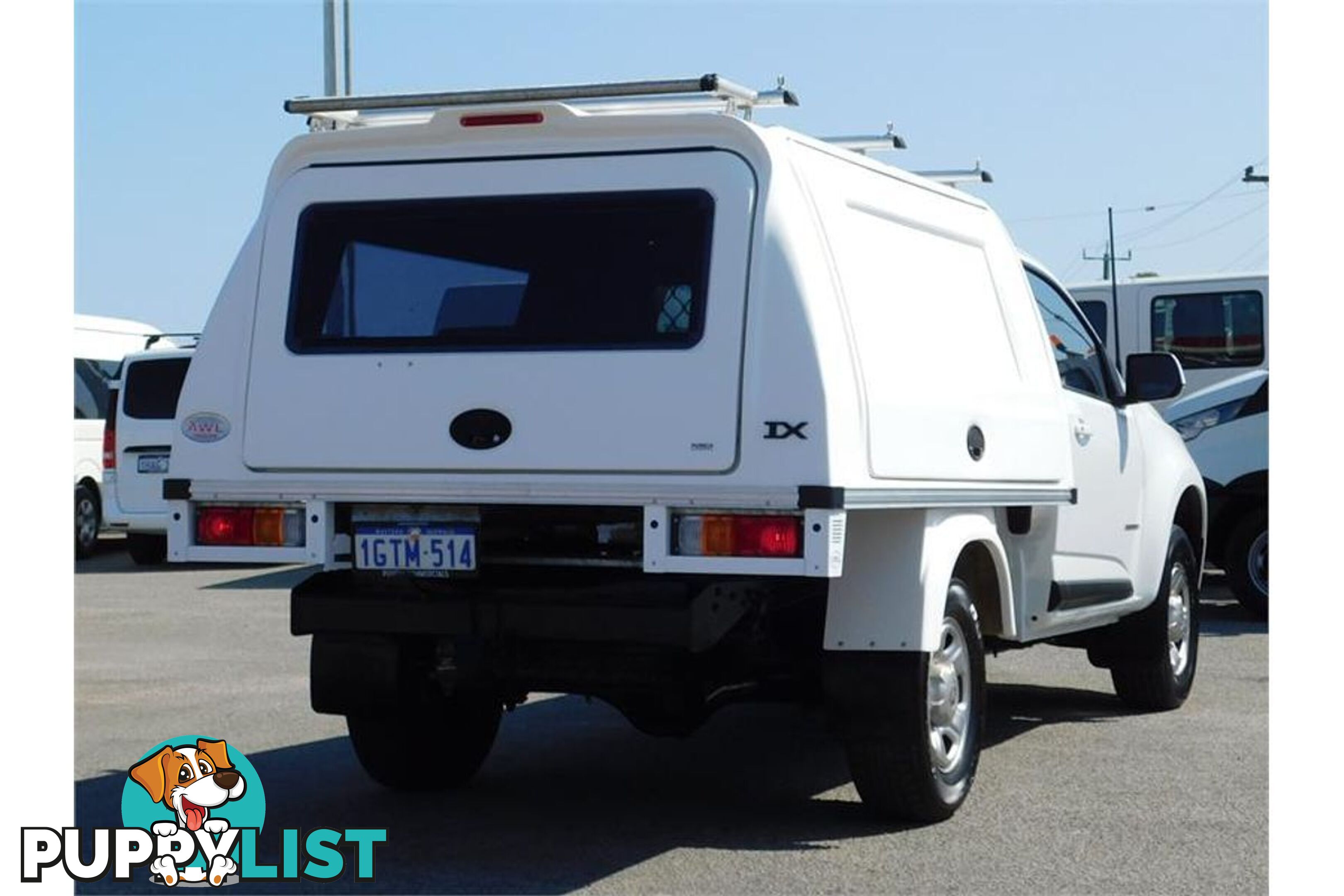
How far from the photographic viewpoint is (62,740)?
830 cm

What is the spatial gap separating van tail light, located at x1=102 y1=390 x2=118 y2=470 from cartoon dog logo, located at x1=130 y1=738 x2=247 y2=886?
12167 mm

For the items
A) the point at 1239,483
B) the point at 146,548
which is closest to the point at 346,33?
the point at 146,548

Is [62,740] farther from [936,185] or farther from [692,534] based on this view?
[936,185]

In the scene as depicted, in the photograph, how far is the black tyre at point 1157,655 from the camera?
32.8ft

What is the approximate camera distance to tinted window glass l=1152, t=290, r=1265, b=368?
22.0m

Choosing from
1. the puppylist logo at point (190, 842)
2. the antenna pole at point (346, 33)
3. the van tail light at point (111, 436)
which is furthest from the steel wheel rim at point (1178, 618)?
the van tail light at point (111, 436)

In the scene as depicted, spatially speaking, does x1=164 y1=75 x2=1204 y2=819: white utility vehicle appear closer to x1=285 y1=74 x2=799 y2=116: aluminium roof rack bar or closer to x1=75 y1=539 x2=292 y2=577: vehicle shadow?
x1=285 y1=74 x2=799 y2=116: aluminium roof rack bar

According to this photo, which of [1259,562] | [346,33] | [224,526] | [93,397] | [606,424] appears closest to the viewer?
[606,424]

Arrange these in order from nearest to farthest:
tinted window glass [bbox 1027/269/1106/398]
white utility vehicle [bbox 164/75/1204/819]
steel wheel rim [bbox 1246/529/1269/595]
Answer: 1. white utility vehicle [bbox 164/75/1204/819]
2. tinted window glass [bbox 1027/269/1106/398]
3. steel wheel rim [bbox 1246/529/1269/595]

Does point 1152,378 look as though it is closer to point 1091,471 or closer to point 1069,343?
point 1069,343

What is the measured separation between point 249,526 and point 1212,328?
16.9 meters

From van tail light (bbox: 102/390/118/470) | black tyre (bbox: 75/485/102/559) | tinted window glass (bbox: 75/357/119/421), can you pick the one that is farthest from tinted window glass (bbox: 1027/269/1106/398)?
tinted window glass (bbox: 75/357/119/421)

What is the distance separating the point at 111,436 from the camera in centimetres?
2036
